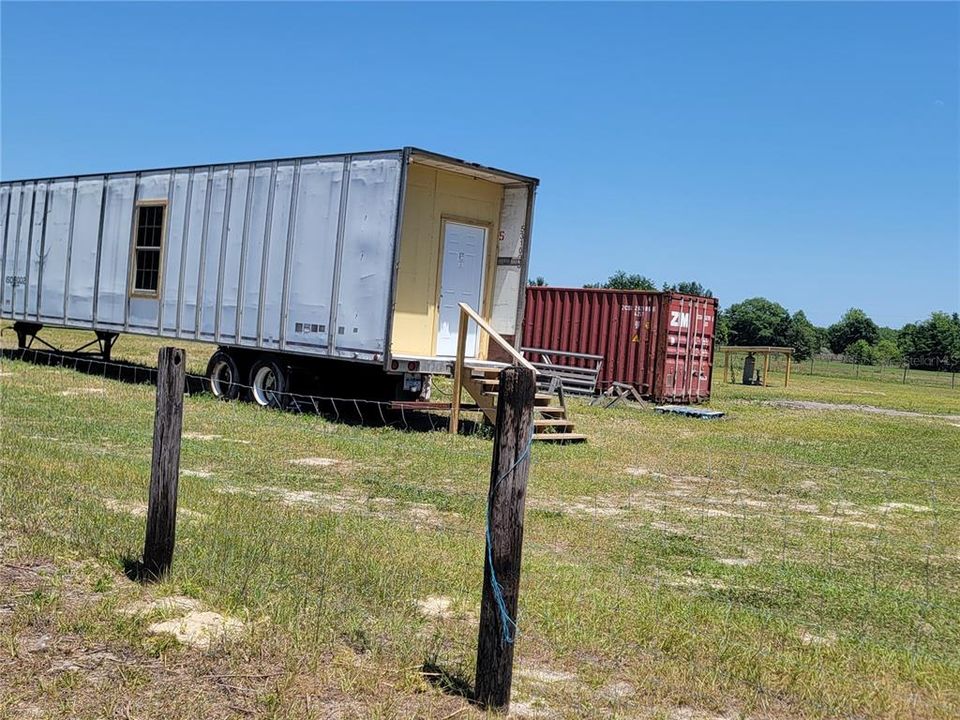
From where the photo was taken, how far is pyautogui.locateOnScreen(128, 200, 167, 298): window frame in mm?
16891

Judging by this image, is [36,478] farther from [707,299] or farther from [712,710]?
[707,299]

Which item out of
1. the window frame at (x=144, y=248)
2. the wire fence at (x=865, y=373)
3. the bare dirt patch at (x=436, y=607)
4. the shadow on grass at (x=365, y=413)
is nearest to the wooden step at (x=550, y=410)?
the shadow on grass at (x=365, y=413)

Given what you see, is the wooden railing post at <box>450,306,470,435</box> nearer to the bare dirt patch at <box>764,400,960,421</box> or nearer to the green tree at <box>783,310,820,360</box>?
the bare dirt patch at <box>764,400,960,421</box>

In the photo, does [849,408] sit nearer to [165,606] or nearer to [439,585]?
[439,585]

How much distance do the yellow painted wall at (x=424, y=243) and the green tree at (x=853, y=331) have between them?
100056 millimetres

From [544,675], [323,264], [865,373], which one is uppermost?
[323,264]

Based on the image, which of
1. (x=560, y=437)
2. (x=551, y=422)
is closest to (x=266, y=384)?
(x=551, y=422)

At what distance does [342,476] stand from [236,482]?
1166mm

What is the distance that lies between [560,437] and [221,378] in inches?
236

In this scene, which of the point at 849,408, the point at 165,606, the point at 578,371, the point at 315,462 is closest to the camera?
the point at 165,606

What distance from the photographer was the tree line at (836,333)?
8712 cm

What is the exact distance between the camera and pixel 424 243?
14.7 meters

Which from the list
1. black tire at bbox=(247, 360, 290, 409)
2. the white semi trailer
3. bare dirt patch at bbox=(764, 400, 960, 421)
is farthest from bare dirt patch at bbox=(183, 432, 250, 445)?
bare dirt patch at bbox=(764, 400, 960, 421)

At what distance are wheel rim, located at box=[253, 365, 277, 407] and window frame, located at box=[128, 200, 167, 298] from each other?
284 cm
